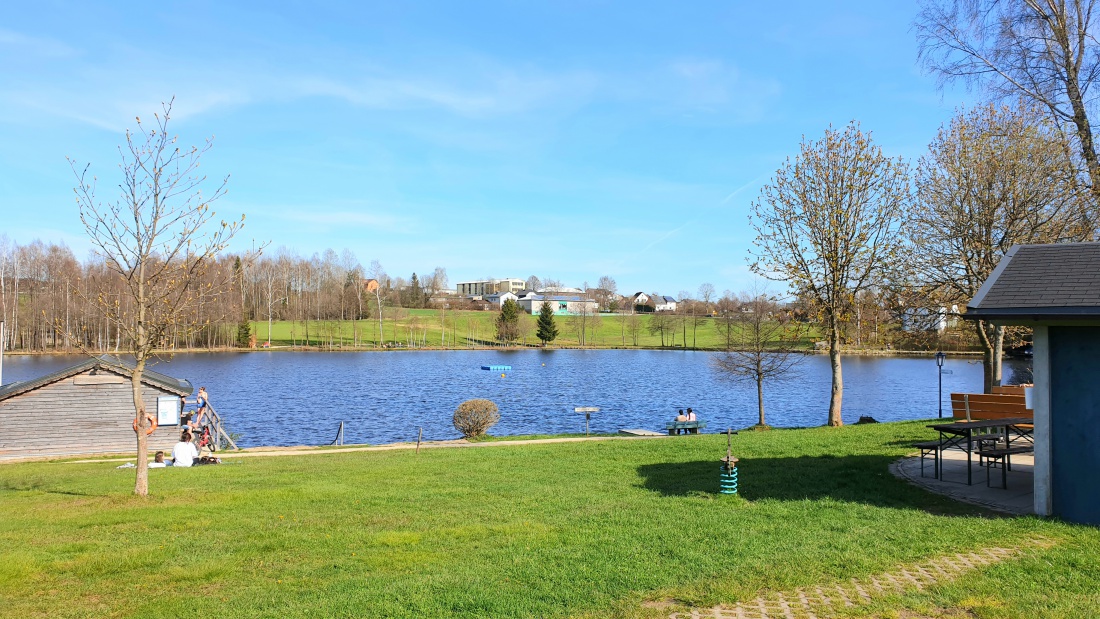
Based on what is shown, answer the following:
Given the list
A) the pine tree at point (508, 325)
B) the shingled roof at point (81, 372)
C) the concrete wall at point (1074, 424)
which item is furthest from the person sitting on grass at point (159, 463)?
the pine tree at point (508, 325)

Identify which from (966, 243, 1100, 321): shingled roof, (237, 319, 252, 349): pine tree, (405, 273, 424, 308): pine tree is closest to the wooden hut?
(966, 243, 1100, 321): shingled roof

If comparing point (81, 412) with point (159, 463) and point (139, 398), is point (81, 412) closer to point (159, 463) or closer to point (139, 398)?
point (159, 463)

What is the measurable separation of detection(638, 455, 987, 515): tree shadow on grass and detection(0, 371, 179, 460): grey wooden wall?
60.2ft

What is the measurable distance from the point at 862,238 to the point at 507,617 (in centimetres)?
1768

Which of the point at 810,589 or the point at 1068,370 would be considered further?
the point at 1068,370

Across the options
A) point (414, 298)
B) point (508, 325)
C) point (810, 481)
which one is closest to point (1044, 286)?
point (810, 481)

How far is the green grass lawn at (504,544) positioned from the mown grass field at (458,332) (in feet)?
260

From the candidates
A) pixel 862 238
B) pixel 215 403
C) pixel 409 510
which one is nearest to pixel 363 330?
pixel 215 403

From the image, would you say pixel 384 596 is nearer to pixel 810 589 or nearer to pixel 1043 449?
pixel 810 589

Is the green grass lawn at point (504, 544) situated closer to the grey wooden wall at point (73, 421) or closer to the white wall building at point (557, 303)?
the grey wooden wall at point (73, 421)

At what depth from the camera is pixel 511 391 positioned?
46.6 m

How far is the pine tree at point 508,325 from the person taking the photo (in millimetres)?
100688

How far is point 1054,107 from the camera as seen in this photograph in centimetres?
1744

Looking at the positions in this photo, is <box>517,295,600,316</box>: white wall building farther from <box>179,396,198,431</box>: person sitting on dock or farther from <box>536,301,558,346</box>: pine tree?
<box>179,396,198,431</box>: person sitting on dock
